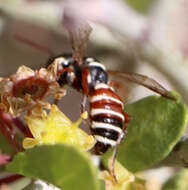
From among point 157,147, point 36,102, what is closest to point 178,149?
point 157,147

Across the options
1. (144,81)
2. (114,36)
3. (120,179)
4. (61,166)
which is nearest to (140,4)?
(114,36)

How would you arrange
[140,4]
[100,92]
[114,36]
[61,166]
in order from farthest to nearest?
[140,4], [114,36], [100,92], [61,166]

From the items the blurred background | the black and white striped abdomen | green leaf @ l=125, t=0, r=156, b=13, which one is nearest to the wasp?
the black and white striped abdomen

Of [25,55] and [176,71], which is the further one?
[25,55]

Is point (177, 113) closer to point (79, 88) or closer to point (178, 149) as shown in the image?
point (178, 149)

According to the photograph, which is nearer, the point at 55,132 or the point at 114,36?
the point at 55,132

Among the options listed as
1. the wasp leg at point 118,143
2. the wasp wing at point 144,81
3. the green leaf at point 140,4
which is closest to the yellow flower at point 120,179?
the wasp leg at point 118,143

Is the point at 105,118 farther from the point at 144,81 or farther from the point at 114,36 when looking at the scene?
the point at 114,36
